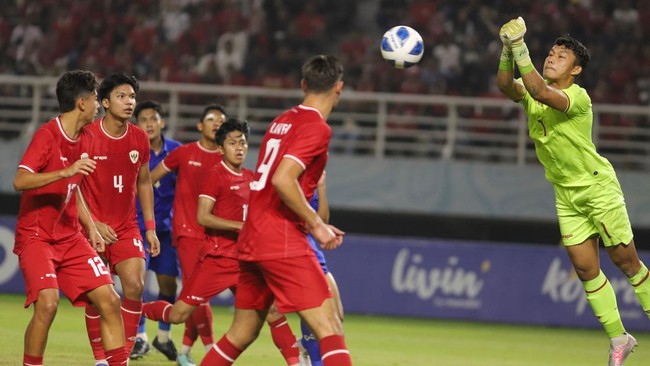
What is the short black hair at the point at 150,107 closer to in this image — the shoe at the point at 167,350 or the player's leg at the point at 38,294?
the shoe at the point at 167,350

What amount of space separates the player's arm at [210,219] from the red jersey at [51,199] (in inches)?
67.9

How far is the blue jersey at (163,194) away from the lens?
11.2 metres

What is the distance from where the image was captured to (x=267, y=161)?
6762 mm

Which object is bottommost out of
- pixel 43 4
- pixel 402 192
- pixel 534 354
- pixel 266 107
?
pixel 534 354

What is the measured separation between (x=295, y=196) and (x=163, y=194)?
16.7ft

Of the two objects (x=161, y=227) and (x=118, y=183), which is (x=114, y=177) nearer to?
(x=118, y=183)

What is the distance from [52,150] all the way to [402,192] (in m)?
10.8

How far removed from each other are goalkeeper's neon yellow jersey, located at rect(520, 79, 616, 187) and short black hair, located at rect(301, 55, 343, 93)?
2777mm

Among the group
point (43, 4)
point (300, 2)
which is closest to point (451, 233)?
point (300, 2)

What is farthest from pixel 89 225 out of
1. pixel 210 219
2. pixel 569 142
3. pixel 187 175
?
pixel 569 142

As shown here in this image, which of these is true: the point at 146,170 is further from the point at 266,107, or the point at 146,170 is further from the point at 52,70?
the point at 52,70

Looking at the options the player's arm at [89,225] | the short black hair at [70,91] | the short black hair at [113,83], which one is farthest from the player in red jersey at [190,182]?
the short black hair at [70,91]

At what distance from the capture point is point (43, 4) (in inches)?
879

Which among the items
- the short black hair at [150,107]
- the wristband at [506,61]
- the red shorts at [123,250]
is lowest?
the red shorts at [123,250]
